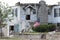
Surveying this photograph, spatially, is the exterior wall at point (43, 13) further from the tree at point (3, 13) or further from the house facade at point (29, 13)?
the tree at point (3, 13)

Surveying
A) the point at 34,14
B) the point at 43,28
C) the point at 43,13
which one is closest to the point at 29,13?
the point at 34,14

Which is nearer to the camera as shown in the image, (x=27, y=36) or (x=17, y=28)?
(x=27, y=36)

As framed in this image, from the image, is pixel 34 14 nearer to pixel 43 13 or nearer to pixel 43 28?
pixel 43 13

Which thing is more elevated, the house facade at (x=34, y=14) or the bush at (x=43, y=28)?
the house facade at (x=34, y=14)

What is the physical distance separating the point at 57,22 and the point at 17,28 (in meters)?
6.31

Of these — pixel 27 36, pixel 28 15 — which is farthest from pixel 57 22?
pixel 27 36

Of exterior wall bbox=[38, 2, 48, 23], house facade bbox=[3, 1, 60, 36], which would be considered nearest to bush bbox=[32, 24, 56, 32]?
house facade bbox=[3, 1, 60, 36]

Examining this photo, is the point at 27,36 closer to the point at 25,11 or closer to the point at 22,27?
the point at 22,27

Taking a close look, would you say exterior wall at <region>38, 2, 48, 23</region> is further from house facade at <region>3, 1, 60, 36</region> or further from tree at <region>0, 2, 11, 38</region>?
tree at <region>0, 2, 11, 38</region>

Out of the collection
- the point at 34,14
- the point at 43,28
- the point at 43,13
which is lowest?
the point at 43,28

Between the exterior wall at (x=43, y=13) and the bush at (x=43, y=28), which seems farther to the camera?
the exterior wall at (x=43, y=13)

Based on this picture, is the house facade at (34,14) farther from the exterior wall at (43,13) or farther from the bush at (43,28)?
the bush at (43,28)

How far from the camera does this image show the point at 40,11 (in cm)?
4131

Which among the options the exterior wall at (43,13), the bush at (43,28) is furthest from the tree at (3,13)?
the exterior wall at (43,13)
